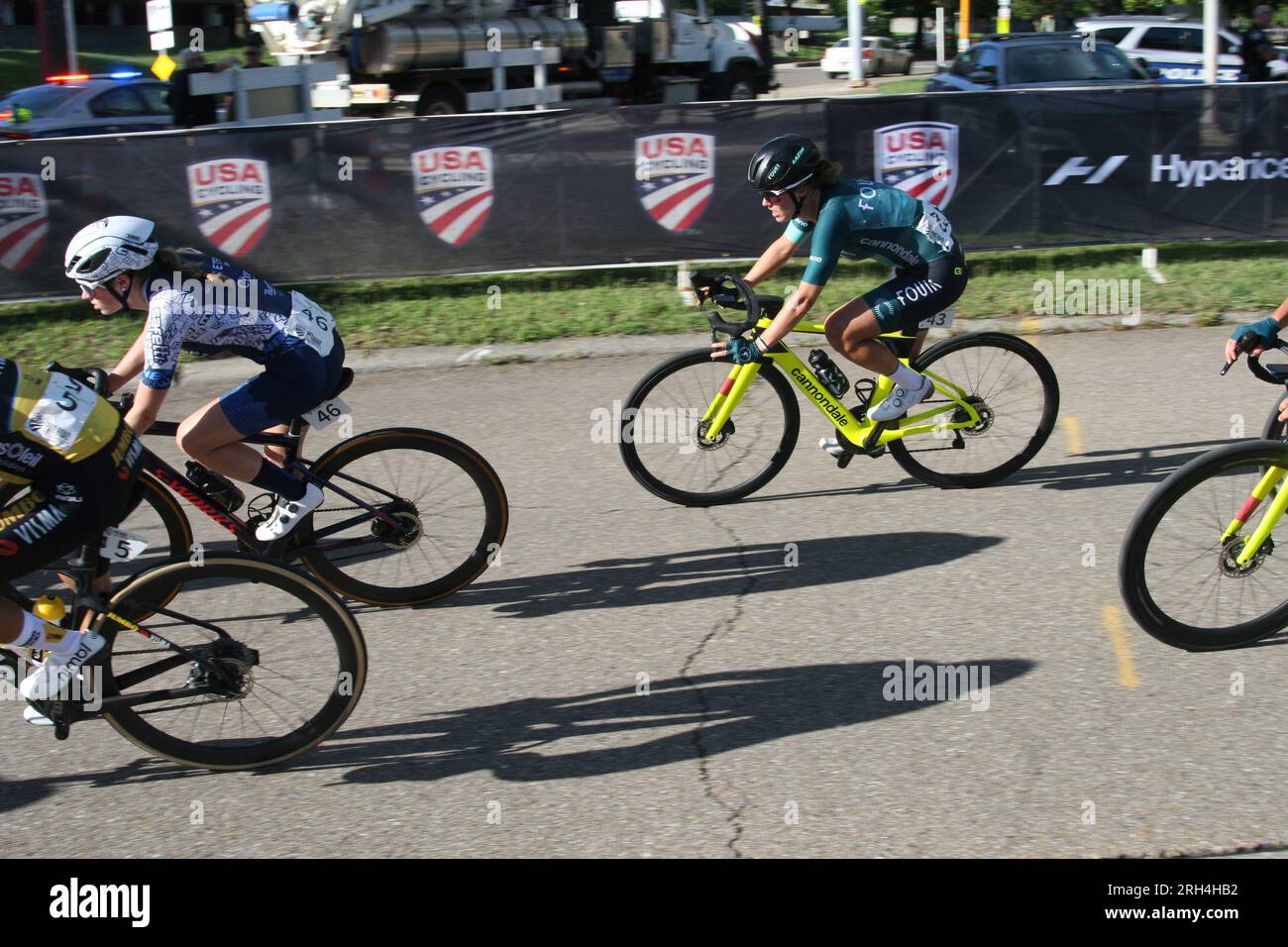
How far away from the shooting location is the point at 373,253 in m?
11.6

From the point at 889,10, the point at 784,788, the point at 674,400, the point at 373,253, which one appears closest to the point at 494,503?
the point at 674,400

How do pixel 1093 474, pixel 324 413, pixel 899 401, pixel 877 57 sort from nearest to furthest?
pixel 324 413, pixel 899 401, pixel 1093 474, pixel 877 57

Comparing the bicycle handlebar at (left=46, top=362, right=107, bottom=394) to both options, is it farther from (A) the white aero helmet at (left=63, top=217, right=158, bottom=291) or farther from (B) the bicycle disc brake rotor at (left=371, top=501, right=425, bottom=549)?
(B) the bicycle disc brake rotor at (left=371, top=501, right=425, bottom=549)

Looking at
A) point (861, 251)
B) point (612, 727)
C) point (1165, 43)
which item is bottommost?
point (612, 727)

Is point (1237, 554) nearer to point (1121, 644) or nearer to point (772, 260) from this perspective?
point (1121, 644)

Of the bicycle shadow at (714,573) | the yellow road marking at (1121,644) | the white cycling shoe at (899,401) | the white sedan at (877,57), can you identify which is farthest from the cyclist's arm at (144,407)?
the white sedan at (877,57)

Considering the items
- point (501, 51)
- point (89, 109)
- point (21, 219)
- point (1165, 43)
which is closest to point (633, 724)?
point (21, 219)

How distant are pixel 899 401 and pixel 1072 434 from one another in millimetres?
1769

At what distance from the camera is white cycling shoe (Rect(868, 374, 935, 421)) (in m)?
6.89

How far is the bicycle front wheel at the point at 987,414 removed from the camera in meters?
7.13

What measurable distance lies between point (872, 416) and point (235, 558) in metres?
3.70

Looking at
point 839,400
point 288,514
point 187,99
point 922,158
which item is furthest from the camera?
point 187,99

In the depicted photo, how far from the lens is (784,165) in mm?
6375

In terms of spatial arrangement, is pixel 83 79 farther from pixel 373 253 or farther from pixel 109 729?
pixel 109 729
